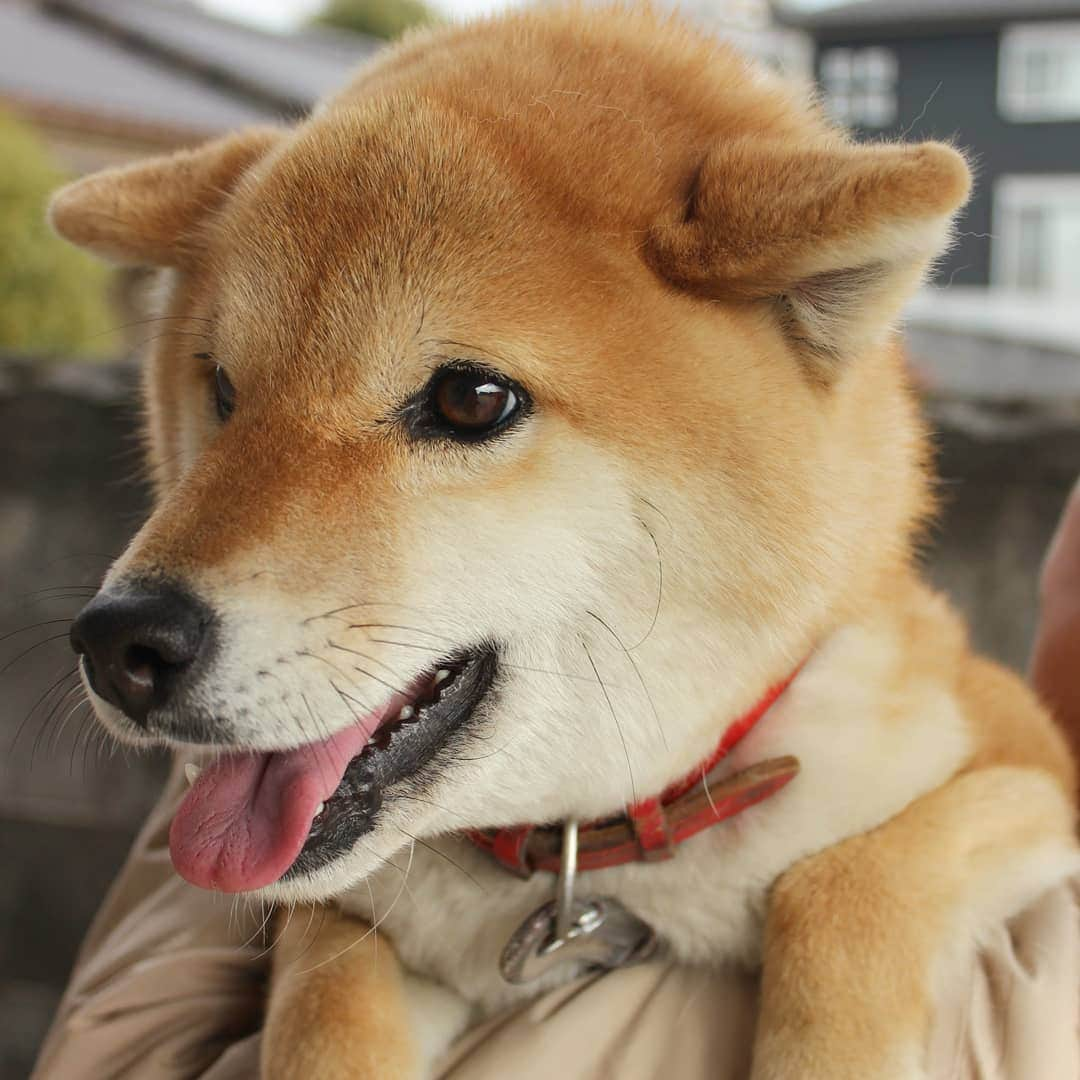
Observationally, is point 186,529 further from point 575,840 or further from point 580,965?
point 580,965

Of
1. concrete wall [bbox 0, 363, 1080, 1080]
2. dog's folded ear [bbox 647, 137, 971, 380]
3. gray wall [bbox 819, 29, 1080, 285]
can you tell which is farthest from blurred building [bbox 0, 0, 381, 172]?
dog's folded ear [bbox 647, 137, 971, 380]

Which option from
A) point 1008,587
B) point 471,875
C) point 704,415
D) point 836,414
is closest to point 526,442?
point 704,415

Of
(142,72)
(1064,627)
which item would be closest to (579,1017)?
(1064,627)

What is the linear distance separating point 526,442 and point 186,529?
37 cm

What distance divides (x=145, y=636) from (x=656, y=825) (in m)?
0.63

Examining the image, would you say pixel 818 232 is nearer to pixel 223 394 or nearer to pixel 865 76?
pixel 223 394

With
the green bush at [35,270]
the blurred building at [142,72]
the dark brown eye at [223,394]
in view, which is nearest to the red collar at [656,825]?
the dark brown eye at [223,394]

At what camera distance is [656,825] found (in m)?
1.39

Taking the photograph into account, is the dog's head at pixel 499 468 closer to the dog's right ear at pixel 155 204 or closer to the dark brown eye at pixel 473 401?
the dark brown eye at pixel 473 401

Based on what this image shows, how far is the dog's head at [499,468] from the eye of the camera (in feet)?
3.95

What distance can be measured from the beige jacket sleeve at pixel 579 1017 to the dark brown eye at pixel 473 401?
67 cm

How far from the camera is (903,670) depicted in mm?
1561

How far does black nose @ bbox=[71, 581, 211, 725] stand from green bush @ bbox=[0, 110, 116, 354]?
14.1 feet

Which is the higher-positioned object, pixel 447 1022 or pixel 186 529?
pixel 186 529
